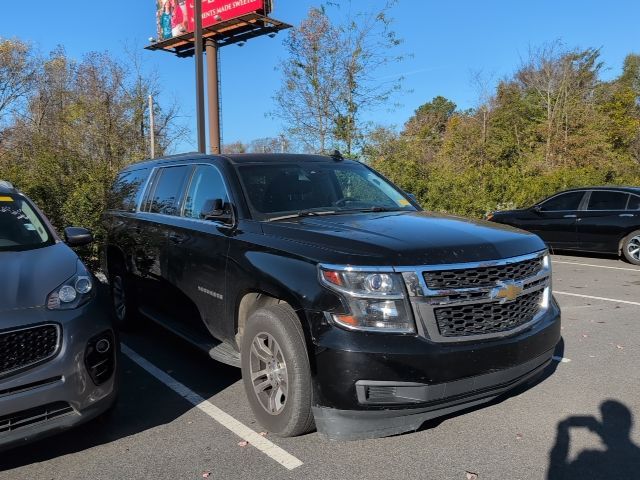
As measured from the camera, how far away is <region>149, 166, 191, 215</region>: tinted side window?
5055mm

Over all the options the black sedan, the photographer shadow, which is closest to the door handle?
the photographer shadow

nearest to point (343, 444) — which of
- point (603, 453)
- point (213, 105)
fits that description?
point (603, 453)

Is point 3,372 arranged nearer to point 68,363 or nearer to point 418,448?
point 68,363

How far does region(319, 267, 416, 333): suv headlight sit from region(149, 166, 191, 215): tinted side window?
2520 millimetres

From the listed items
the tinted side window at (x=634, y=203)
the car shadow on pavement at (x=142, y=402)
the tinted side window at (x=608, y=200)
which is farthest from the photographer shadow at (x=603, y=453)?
the tinted side window at (x=608, y=200)

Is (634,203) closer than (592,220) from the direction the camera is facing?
Yes

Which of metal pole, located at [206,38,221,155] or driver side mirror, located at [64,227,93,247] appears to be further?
metal pole, located at [206,38,221,155]

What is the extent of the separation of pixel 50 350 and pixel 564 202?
11855mm

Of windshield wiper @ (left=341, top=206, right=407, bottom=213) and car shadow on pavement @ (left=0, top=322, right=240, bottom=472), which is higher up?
windshield wiper @ (left=341, top=206, right=407, bottom=213)

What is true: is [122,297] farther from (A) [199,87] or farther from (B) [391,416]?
(A) [199,87]

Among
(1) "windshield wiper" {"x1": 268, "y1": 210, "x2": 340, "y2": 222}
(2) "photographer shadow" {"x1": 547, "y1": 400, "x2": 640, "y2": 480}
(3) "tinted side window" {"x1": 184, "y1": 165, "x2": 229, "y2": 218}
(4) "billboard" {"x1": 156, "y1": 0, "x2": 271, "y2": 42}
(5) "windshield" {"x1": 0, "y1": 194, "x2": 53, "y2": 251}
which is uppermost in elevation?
(4) "billboard" {"x1": 156, "y1": 0, "x2": 271, "y2": 42}

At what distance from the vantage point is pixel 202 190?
15.5 ft

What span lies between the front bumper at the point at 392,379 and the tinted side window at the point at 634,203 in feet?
32.3

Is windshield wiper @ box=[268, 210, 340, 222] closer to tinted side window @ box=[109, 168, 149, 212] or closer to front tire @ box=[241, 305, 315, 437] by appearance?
front tire @ box=[241, 305, 315, 437]
